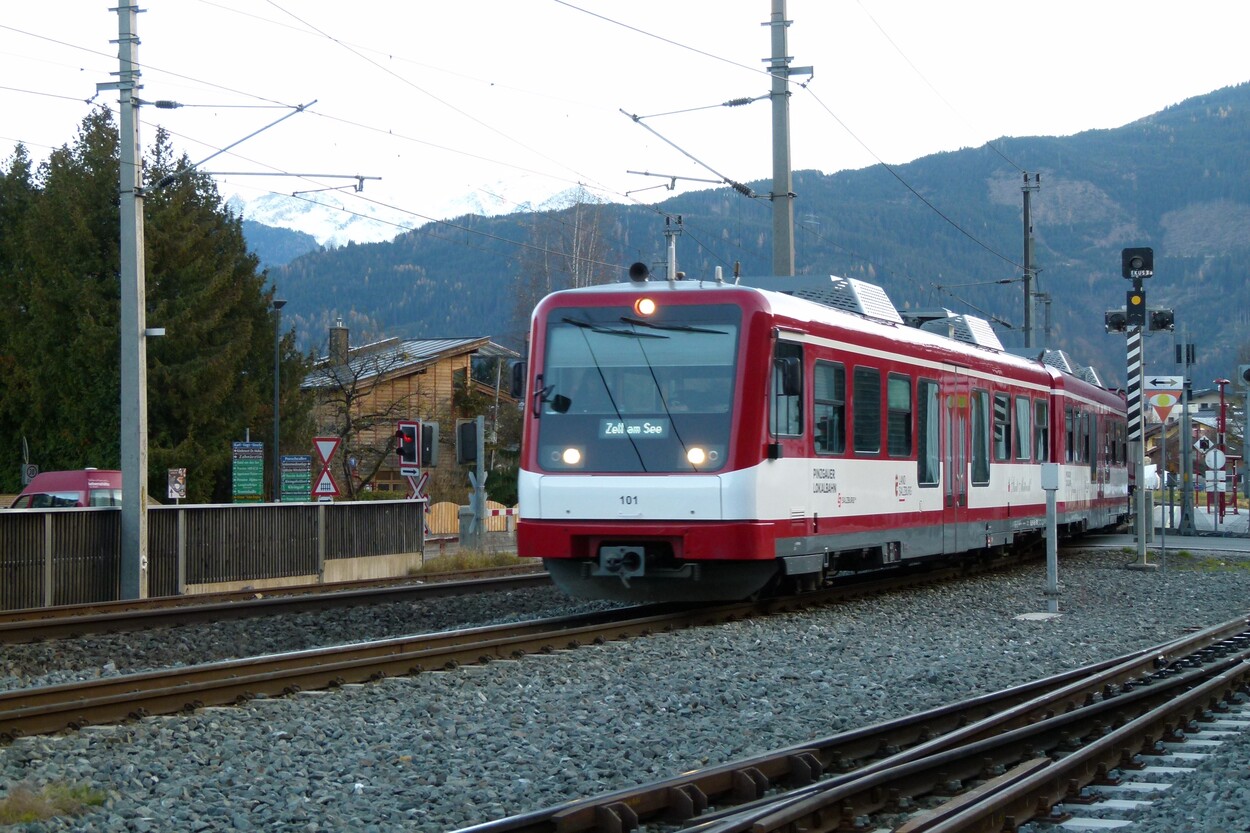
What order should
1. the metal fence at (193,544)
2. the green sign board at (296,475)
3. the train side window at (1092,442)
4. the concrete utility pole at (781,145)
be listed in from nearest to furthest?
the metal fence at (193,544), the concrete utility pole at (781,145), the green sign board at (296,475), the train side window at (1092,442)

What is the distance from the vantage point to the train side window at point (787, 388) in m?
13.7

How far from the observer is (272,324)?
1690 inches

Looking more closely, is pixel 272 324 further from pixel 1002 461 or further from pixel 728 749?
pixel 728 749

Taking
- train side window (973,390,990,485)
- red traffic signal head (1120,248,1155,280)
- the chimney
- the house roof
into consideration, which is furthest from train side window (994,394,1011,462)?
the chimney

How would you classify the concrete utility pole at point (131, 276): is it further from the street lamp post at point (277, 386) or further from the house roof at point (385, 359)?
the house roof at point (385, 359)

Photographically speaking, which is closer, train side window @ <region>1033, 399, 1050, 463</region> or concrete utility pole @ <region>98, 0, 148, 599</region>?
concrete utility pole @ <region>98, 0, 148, 599</region>

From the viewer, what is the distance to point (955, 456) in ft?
61.0

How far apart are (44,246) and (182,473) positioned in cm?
1158

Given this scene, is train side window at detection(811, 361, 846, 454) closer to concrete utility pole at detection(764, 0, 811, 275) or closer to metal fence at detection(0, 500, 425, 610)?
concrete utility pole at detection(764, 0, 811, 275)

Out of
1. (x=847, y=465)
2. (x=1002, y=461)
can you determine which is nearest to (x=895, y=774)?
(x=847, y=465)

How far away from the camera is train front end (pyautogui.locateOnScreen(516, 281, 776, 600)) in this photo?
13.5m

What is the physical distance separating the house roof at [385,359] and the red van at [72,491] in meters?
19.9

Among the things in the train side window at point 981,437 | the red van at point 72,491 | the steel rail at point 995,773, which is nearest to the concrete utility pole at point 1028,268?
the train side window at point 981,437

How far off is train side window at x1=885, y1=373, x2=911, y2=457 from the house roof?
99.9 ft
